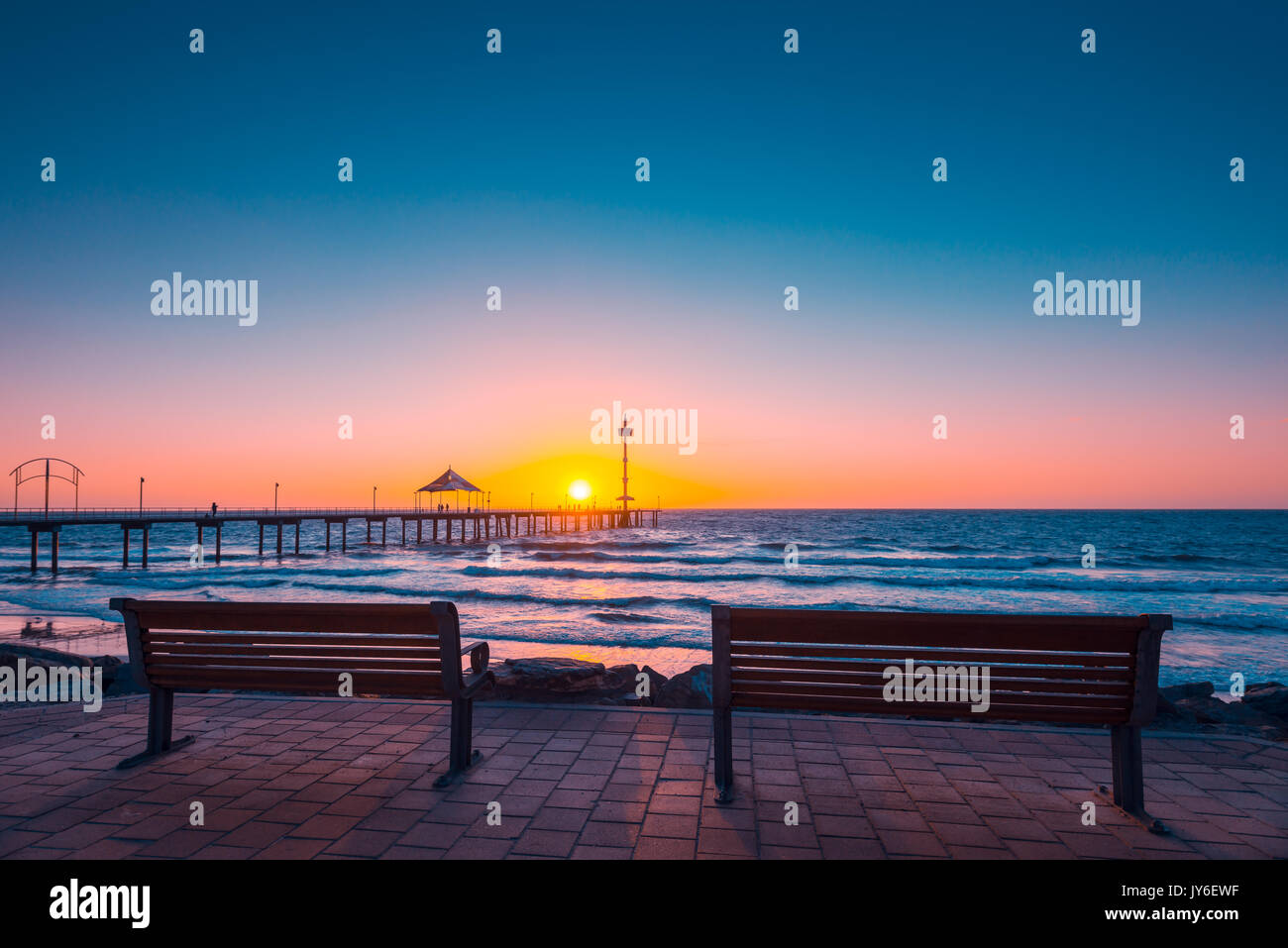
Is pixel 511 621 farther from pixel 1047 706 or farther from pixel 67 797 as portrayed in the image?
pixel 1047 706

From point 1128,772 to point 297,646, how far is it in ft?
15.8

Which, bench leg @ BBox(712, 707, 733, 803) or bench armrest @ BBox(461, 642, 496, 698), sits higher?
bench armrest @ BBox(461, 642, 496, 698)

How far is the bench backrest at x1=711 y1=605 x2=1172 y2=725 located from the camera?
3.51 m

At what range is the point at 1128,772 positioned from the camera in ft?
11.9

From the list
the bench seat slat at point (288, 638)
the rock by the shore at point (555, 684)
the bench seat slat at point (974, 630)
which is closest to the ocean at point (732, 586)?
the rock by the shore at point (555, 684)

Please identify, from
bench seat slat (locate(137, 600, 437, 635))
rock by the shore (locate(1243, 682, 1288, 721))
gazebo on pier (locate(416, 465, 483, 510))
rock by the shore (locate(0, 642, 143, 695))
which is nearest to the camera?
bench seat slat (locate(137, 600, 437, 635))

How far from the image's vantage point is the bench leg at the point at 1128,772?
11.8 feet

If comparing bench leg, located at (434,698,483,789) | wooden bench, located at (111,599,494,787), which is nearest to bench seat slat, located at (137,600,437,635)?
wooden bench, located at (111,599,494,787)

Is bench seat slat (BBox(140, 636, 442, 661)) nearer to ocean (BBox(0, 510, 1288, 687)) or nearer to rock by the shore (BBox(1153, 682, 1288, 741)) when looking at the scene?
rock by the shore (BBox(1153, 682, 1288, 741))

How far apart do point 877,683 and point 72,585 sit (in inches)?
1250

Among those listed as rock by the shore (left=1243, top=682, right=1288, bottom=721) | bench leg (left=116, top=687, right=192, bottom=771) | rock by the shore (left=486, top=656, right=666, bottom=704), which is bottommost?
rock by the shore (left=1243, top=682, right=1288, bottom=721)

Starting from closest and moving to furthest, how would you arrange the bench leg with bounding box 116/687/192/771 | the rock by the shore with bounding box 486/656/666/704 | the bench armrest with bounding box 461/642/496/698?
the bench armrest with bounding box 461/642/496/698 → the bench leg with bounding box 116/687/192/771 → the rock by the shore with bounding box 486/656/666/704
